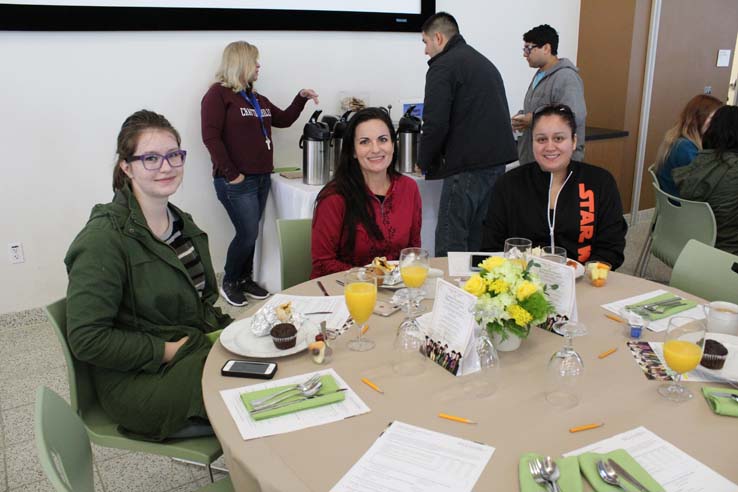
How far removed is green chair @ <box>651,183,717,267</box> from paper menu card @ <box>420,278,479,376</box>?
2.21 meters

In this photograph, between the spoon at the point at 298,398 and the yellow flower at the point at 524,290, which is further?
the yellow flower at the point at 524,290

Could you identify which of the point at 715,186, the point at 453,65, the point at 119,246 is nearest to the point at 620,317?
the point at 119,246

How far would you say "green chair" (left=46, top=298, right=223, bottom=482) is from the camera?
1578mm

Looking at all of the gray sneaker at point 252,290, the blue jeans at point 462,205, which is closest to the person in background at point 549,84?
the blue jeans at point 462,205

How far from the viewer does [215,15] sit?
12.0ft

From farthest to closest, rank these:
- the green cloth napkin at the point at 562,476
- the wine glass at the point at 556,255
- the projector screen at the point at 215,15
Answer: the projector screen at the point at 215,15 → the wine glass at the point at 556,255 → the green cloth napkin at the point at 562,476

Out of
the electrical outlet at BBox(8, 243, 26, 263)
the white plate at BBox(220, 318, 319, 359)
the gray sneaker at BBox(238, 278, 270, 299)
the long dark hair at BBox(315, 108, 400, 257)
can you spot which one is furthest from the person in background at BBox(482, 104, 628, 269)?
the electrical outlet at BBox(8, 243, 26, 263)

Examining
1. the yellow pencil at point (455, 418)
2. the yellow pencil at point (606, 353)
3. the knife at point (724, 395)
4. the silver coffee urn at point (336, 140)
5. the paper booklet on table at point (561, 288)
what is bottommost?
the yellow pencil at point (455, 418)

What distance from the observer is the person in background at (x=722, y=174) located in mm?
3020

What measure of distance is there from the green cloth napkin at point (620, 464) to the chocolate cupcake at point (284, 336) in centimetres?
74

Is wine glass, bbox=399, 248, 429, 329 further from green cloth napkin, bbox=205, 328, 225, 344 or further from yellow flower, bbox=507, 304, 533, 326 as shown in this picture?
green cloth napkin, bbox=205, 328, 225, 344

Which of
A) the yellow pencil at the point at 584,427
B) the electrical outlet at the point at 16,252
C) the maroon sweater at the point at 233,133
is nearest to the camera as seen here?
the yellow pencil at the point at 584,427

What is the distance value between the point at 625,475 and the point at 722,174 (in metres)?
2.58

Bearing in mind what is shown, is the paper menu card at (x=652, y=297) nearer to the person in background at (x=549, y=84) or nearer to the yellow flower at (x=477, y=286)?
the yellow flower at (x=477, y=286)
